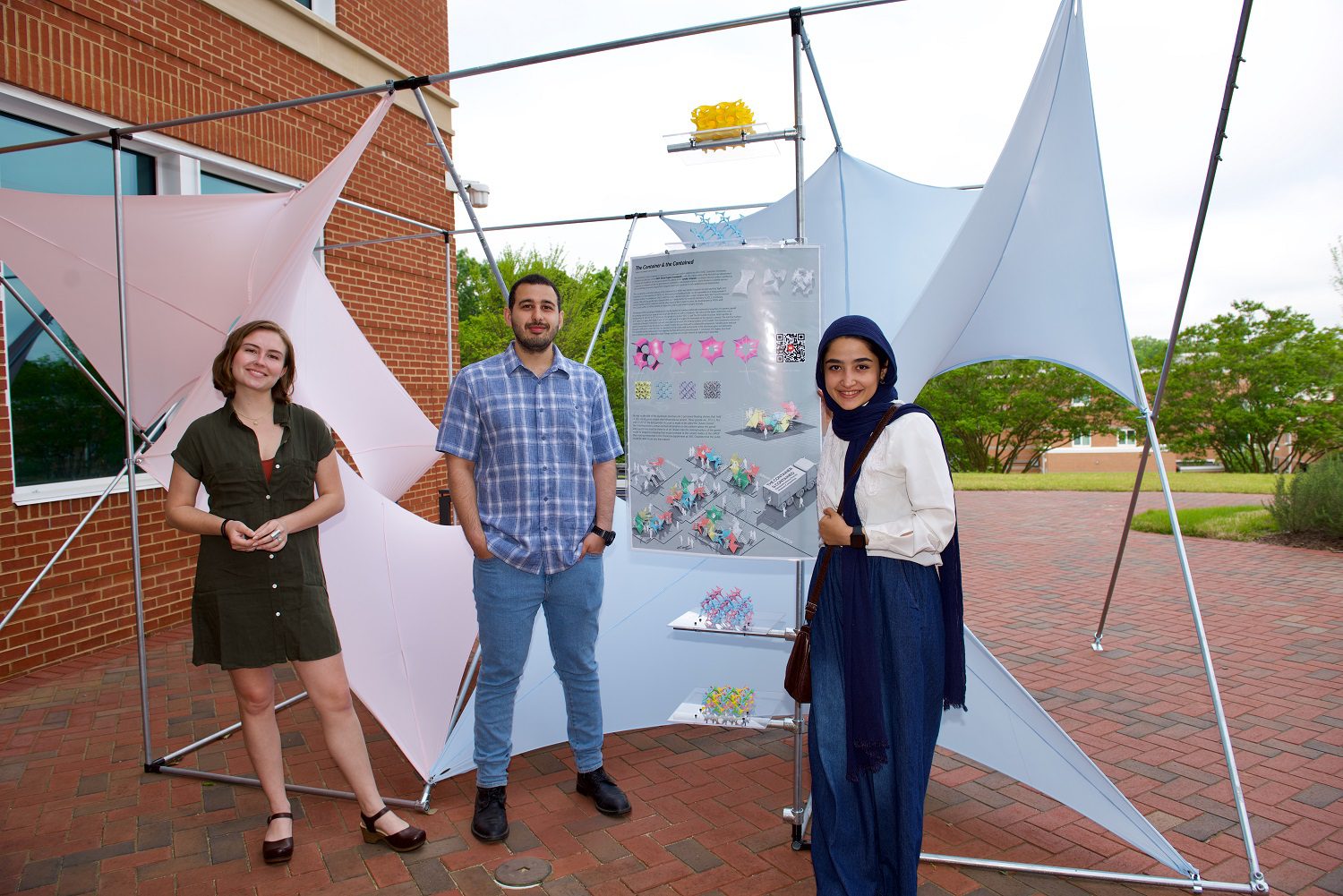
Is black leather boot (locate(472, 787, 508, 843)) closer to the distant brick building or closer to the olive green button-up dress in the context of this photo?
the olive green button-up dress

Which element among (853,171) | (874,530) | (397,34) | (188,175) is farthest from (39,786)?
(397,34)

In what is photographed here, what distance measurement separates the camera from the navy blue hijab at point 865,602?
2.30 metres

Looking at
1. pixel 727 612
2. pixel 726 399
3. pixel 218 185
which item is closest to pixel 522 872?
pixel 727 612

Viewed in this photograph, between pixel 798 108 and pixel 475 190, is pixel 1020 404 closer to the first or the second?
pixel 475 190

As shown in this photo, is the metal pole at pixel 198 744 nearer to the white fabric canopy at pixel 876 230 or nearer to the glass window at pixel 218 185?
the white fabric canopy at pixel 876 230

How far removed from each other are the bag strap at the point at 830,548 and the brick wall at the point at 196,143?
181 inches

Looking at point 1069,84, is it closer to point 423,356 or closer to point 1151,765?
point 1151,765

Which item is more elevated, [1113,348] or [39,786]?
[1113,348]

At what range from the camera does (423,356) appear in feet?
27.7

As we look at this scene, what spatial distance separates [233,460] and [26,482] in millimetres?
3317

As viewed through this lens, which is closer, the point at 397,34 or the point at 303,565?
the point at 303,565

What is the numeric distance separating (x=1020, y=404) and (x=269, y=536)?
20.8 meters

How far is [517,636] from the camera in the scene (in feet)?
9.72

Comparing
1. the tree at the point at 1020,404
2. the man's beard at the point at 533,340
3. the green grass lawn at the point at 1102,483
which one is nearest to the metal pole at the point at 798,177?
the man's beard at the point at 533,340
